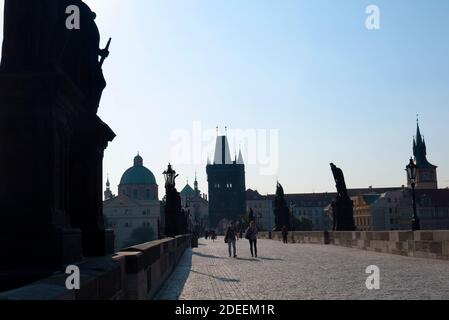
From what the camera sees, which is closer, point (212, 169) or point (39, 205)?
point (39, 205)

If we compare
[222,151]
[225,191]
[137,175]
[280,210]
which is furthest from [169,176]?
[222,151]

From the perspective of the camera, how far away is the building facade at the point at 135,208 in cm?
14412

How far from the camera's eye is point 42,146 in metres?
6.01

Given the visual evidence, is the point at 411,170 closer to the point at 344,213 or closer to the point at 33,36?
the point at 344,213

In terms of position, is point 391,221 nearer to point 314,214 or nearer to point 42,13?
point 314,214

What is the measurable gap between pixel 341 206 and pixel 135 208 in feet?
385

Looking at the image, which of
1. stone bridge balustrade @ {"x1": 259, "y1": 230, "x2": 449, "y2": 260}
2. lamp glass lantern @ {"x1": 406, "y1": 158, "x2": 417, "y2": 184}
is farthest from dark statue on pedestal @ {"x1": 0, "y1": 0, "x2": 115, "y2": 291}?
lamp glass lantern @ {"x1": 406, "y1": 158, "x2": 417, "y2": 184}

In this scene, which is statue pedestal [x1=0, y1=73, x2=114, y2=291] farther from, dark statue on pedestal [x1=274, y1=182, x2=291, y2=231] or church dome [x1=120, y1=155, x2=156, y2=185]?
church dome [x1=120, y1=155, x2=156, y2=185]

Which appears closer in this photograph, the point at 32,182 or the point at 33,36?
the point at 32,182

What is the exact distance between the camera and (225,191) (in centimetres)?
16312

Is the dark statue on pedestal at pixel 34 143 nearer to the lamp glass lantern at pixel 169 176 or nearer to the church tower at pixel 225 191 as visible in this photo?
the lamp glass lantern at pixel 169 176

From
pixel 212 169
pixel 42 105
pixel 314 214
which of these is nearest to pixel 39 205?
pixel 42 105

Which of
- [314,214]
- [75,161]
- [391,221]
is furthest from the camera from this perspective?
[314,214]

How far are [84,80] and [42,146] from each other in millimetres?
3396
